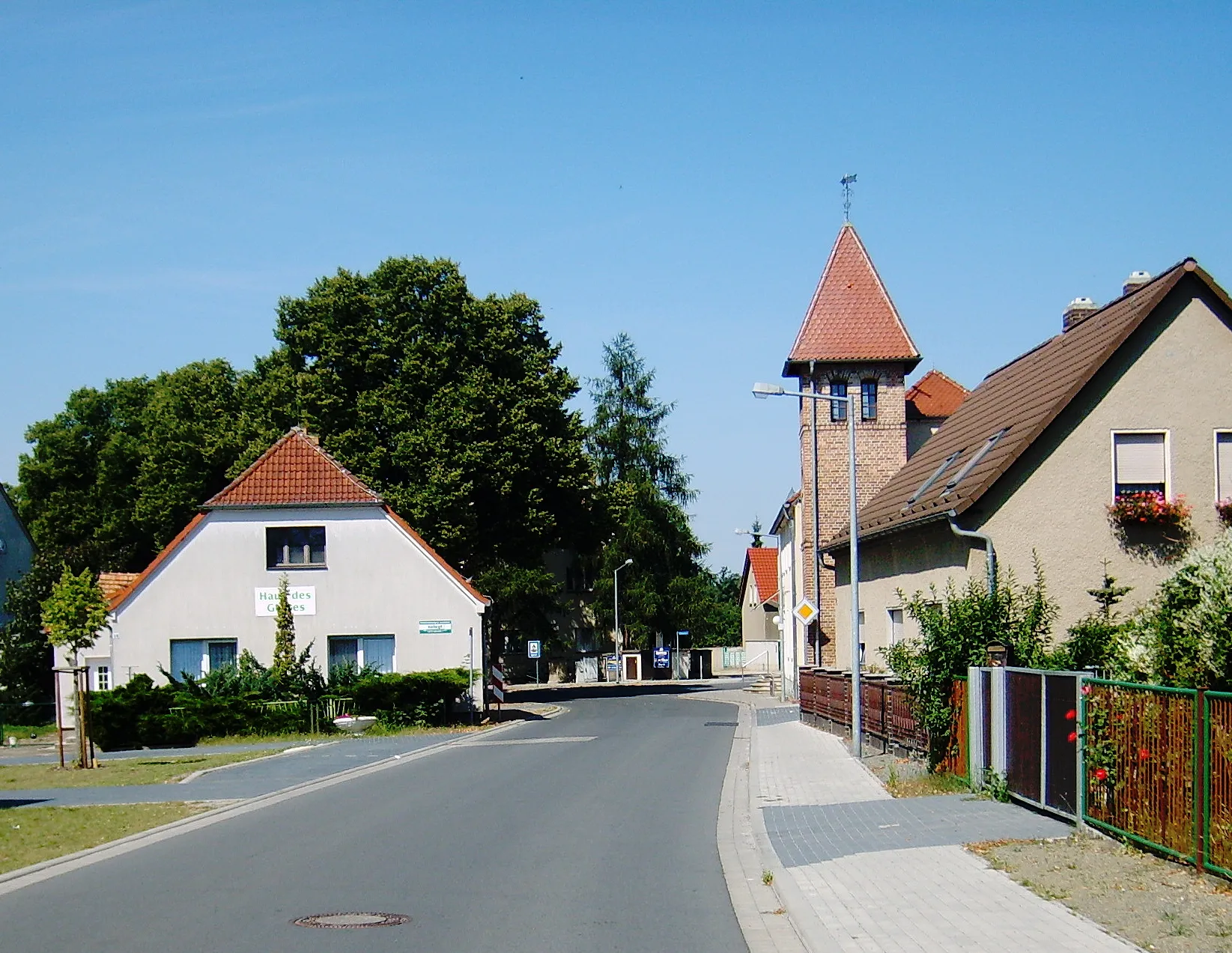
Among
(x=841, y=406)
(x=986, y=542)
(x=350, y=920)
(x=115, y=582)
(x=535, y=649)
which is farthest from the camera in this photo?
(x=535, y=649)

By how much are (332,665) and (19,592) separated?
49.1 feet

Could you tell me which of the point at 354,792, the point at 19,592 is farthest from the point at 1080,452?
the point at 19,592

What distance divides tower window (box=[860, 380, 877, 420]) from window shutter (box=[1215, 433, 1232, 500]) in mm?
16920

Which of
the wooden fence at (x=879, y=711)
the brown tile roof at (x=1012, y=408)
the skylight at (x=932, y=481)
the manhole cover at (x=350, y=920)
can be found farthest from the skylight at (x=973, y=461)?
the manhole cover at (x=350, y=920)

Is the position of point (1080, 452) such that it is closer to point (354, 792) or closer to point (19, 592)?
point (354, 792)

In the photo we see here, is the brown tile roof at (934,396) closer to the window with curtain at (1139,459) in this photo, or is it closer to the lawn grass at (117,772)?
the window with curtain at (1139,459)

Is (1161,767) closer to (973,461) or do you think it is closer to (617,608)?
(973,461)

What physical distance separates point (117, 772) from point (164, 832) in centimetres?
1071

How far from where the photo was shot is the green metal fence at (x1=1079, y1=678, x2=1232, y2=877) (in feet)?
32.3

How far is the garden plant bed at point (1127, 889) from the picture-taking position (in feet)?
27.2

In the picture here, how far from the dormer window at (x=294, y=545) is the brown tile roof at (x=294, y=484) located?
0.81m

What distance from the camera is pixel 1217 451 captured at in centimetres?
2338

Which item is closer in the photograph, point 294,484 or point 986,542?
point 986,542

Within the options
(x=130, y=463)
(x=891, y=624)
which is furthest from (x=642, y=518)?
(x=891, y=624)
